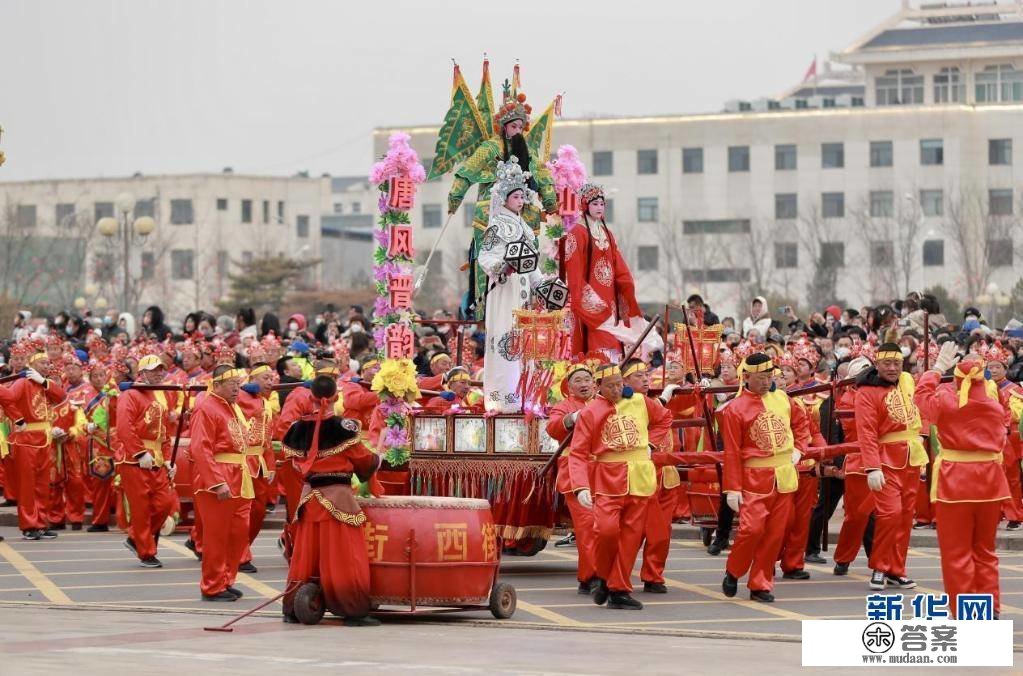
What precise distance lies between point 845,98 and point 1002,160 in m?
17.7

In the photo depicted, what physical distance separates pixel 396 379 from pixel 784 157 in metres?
58.6

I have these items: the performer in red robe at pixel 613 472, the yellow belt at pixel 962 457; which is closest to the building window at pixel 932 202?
the performer in red robe at pixel 613 472

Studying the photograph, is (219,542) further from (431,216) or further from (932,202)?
(431,216)

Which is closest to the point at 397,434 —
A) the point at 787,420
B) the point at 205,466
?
the point at 205,466

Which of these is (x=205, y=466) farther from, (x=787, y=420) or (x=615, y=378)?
(x=787, y=420)

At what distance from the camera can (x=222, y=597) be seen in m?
14.5

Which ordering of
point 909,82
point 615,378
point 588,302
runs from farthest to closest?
point 909,82 → point 588,302 → point 615,378

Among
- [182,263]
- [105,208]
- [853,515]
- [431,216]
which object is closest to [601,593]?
[853,515]

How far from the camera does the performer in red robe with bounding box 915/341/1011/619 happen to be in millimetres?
12359

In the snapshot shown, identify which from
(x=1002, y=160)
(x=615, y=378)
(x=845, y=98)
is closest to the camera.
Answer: (x=615, y=378)

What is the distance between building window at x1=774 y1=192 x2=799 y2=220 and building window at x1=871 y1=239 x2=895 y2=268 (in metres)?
4.99

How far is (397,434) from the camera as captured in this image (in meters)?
16.3

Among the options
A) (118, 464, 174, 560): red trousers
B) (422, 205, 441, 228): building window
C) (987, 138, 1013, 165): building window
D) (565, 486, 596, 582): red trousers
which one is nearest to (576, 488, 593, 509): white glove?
(565, 486, 596, 582): red trousers

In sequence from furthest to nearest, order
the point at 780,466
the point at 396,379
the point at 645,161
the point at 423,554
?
1. the point at 645,161
2. the point at 396,379
3. the point at 780,466
4. the point at 423,554
